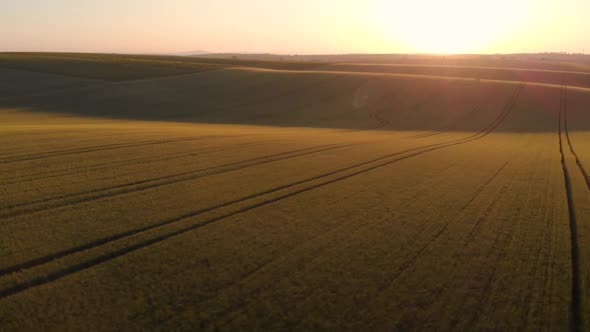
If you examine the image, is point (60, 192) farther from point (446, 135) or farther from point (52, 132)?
point (446, 135)

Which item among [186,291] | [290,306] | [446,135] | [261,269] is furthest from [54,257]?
[446,135]

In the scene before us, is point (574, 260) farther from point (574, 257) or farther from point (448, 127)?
point (448, 127)

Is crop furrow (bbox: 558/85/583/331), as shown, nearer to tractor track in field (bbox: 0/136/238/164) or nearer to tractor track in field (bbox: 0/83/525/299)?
tractor track in field (bbox: 0/83/525/299)

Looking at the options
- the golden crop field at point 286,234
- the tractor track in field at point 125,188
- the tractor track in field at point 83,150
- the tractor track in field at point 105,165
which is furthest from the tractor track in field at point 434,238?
the tractor track in field at point 83,150

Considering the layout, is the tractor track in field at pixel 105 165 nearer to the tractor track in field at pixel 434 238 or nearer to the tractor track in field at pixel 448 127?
the tractor track in field at pixel 434 238

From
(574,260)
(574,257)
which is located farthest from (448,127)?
(574,260)

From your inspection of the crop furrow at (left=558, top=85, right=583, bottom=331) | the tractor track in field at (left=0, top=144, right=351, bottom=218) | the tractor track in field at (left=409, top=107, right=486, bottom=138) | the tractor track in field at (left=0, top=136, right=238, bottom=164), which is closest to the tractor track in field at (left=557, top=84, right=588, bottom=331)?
the crop furrow at (left=558, top=85, right=583, bottom=331)
